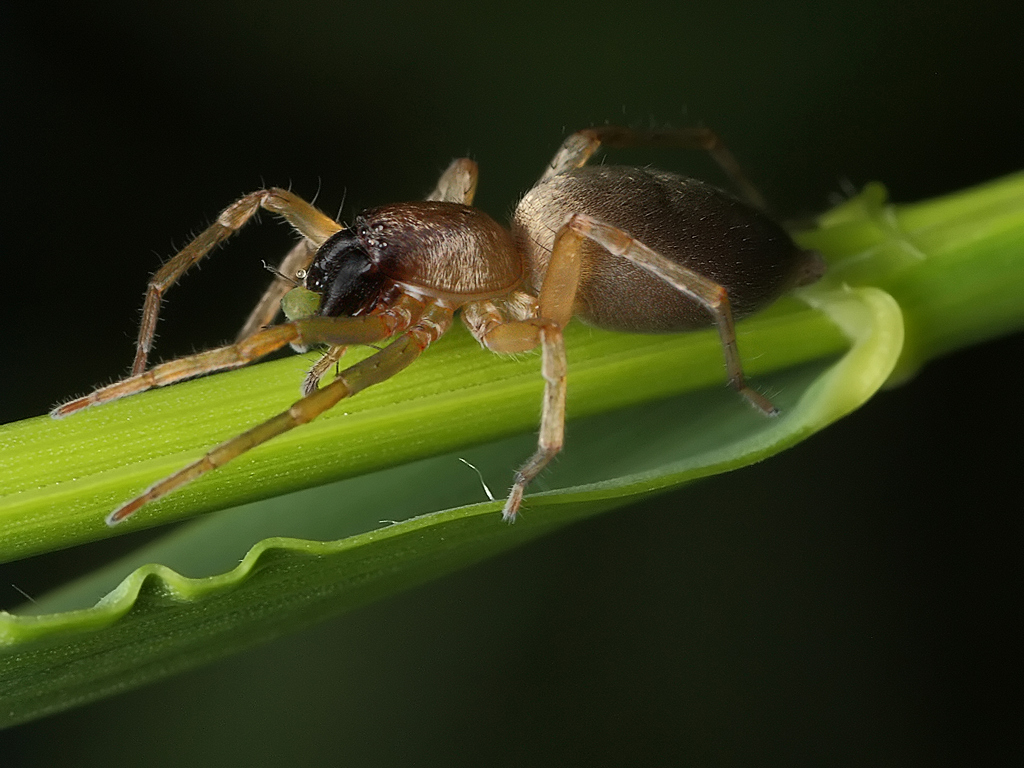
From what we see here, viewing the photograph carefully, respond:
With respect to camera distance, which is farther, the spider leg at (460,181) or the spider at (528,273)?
the spider leg at (460,181)

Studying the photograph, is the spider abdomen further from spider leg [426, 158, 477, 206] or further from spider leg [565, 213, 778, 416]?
spider leg [426, 158, 477, 206]

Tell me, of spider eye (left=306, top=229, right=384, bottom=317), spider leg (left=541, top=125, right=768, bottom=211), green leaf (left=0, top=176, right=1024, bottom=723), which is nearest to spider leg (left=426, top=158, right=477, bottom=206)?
spider leg (left=541, top=125, right=768, bottom=211)

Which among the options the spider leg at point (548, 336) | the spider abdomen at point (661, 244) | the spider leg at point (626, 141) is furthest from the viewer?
the spider leg at point (626, 141)

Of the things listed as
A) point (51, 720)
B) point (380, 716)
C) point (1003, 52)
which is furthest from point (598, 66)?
point (51, 720)

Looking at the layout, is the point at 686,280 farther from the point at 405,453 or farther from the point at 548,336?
the point at 405,453

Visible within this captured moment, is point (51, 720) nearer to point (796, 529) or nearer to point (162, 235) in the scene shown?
point (162, 235)

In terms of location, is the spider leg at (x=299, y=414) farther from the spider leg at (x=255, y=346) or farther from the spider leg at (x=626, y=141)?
the spider leg at (x=626, y=141)

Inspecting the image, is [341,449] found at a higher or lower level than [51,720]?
lower

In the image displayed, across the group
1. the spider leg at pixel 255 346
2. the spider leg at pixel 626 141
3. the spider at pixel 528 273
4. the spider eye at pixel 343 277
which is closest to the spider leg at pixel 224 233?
the spider at pixel 528 273
